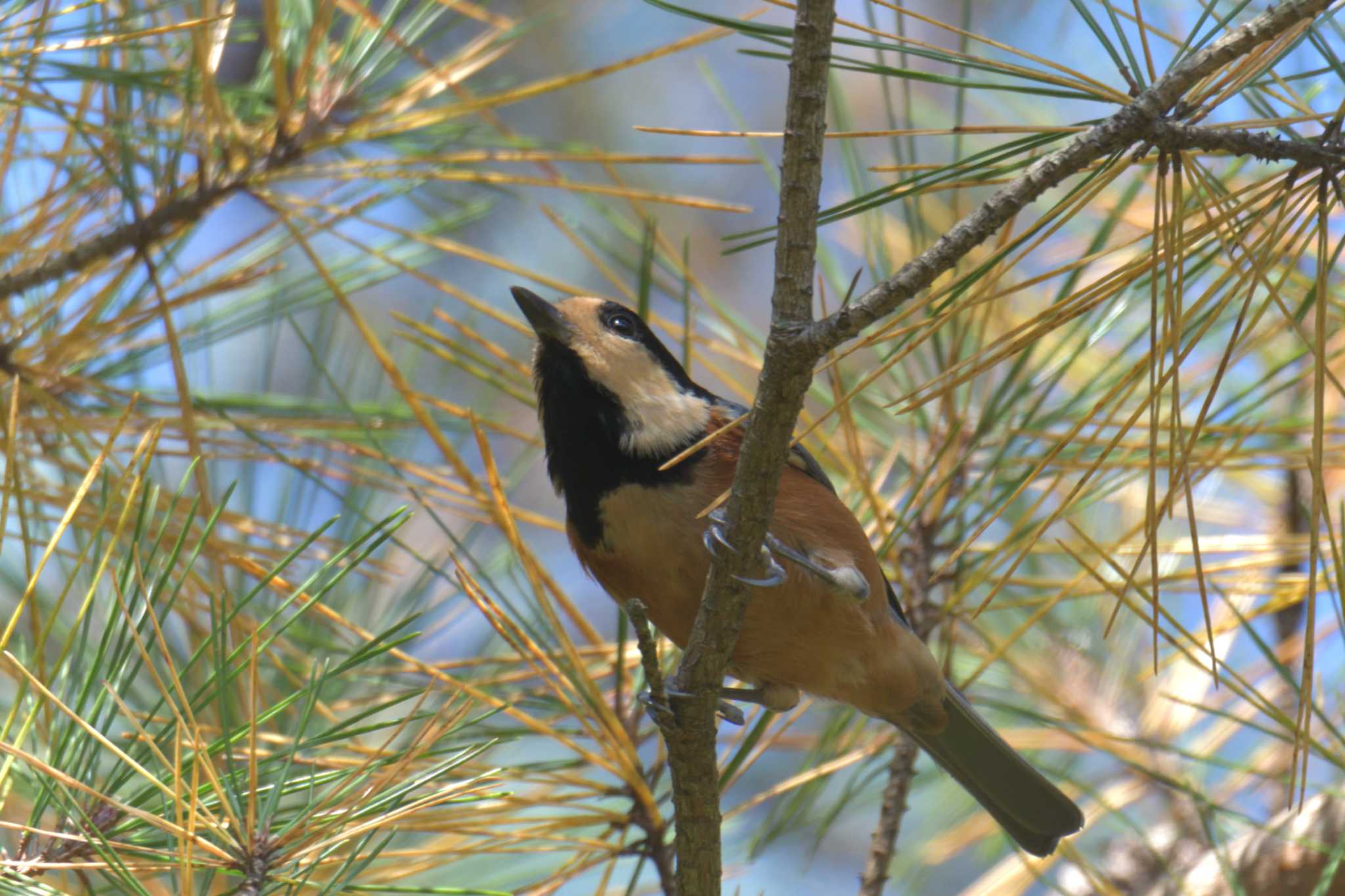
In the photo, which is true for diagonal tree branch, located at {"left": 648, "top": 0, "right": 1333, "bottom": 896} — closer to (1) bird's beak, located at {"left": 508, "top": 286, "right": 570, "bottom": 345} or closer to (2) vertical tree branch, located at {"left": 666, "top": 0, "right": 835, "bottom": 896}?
(2) vertical tree branch, located at {"left": 666, "top": 0, "right": 835, "bottom": 896}

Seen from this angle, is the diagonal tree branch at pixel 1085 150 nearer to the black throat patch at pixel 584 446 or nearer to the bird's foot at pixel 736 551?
the bird's foot at pixel 736 551

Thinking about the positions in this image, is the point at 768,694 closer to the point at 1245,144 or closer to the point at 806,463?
the point at 806,463

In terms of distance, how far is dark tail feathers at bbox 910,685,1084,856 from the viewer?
352cm

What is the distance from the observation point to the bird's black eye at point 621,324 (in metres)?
3.30

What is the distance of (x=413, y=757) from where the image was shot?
2010mm

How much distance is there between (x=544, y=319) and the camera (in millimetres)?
3172

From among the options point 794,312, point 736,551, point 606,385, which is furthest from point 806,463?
point 794,312

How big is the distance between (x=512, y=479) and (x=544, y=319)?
75 centimetres

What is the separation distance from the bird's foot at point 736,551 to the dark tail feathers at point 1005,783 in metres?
1.00

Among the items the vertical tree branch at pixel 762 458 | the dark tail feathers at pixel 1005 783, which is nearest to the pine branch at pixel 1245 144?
the vertical tree branch at pixel 762 458

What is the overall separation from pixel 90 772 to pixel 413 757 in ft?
1.80

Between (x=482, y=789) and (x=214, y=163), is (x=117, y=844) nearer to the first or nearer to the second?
(x=482, y=789)

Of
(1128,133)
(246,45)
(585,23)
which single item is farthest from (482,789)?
(585,23)

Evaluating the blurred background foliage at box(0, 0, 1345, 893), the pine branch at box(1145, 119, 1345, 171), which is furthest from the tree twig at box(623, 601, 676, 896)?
the pine branch at box(1145, 119, 1345, 171)
